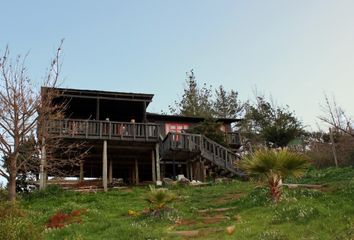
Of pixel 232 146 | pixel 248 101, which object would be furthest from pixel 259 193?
pixel 248 101

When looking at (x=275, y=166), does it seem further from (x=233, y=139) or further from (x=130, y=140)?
(x=233, y=139)

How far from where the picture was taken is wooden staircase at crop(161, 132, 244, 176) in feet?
88.1

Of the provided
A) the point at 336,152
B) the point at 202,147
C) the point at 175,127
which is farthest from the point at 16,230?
the point at 336,152

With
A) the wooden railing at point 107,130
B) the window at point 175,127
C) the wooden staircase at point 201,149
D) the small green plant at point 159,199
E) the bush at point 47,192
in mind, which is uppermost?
the window at point 175,127

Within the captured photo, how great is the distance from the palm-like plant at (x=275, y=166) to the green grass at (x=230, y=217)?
633mm

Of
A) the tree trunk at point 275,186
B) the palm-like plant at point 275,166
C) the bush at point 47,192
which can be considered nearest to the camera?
the tree trunk at point 275,186

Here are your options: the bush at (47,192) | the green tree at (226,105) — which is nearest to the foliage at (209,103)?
the green tree at (226,105)

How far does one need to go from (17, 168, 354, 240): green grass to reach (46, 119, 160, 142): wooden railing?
6143mm

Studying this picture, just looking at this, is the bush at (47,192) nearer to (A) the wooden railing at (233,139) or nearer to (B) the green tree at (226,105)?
(A) the wooden railing at (233,139)

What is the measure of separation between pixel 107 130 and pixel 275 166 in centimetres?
1421

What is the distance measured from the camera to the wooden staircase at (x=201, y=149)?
2684 cm

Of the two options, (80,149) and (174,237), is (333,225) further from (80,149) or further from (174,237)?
(80,149)

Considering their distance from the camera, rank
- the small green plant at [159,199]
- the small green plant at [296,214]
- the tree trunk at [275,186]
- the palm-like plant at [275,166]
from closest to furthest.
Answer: the small green plant at [296,214], the tree trunk at [275,186], the palm-like plant at [275,166], the small green plant at [159,199]

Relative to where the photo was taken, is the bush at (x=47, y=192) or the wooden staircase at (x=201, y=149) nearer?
the bush at (x=47, y=192)
